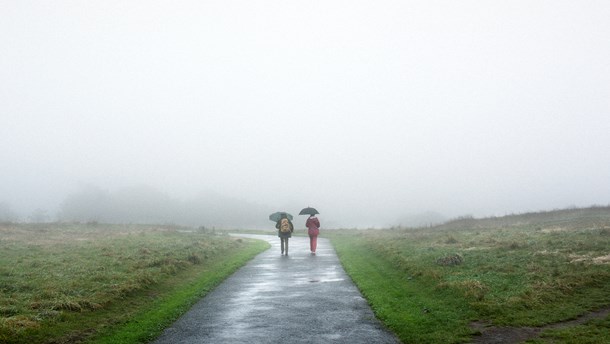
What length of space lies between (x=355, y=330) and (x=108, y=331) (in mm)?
6984

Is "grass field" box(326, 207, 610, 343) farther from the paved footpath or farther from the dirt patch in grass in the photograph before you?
the paved footpath

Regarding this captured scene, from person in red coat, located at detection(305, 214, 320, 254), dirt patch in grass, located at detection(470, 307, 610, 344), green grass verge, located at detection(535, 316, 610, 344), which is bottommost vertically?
dirt patch in grass, located at detection(470, 307, 610, 344)

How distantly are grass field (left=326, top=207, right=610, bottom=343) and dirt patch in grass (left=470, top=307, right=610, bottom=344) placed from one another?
0.72ft

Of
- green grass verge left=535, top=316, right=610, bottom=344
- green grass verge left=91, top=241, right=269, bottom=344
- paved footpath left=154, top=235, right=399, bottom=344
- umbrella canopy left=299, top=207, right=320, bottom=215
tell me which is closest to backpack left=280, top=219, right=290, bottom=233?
umbrella canopy left=299, top=207, right=320, bottom=215

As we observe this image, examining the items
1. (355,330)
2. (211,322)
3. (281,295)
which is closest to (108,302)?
(211,322)

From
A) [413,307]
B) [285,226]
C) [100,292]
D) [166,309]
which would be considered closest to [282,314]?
[166,309]

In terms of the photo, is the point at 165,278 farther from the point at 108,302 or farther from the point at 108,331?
the point at 108,331

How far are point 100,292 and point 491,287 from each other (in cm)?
1448

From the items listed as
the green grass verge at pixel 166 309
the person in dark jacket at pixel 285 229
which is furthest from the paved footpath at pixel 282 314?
the person in dark jacket at pixel 285 229

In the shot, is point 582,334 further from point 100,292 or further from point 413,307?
point 100,292

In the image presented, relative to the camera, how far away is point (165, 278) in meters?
21.0

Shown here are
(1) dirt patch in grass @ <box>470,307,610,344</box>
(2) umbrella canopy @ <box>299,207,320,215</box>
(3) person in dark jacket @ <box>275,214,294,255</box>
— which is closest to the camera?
(1) dirt patch in grass @ <box>470,307,610,344</box>

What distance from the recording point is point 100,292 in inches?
644

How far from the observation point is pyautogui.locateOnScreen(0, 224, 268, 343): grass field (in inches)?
481
